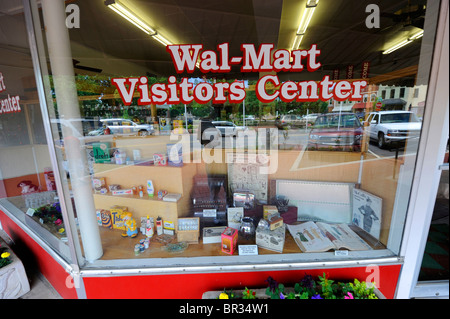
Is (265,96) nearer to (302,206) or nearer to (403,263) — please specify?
(302,206)

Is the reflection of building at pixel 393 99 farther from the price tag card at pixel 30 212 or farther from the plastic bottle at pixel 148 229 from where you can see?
the price tag card at pixel 30 212

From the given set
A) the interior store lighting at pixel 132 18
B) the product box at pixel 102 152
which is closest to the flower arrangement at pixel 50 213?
the product box at pixel 102 152

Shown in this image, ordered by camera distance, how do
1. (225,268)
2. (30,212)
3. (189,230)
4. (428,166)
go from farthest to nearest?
(30,212)
(189,230)
(225,268)
(428,166)

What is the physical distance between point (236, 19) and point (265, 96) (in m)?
2.52

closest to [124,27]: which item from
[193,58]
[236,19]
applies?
[236,19]

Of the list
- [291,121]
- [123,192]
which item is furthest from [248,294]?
[291,121]

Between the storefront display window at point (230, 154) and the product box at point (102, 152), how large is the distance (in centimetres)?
1

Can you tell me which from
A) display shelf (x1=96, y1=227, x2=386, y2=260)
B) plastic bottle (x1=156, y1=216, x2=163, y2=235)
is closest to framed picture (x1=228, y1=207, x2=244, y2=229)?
display shelf (x1=96, y1=227, x2=386, y2=260)

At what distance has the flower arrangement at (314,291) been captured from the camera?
52.9 inches

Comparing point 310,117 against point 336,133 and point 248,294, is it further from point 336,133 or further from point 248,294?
point 248,294

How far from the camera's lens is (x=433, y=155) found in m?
1.26

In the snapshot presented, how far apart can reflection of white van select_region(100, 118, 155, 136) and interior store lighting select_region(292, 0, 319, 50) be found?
2471mm

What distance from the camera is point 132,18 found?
3.40 metres

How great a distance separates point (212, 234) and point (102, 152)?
1414mm
